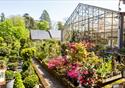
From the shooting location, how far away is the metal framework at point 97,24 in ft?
56.6

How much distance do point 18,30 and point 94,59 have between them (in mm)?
24775

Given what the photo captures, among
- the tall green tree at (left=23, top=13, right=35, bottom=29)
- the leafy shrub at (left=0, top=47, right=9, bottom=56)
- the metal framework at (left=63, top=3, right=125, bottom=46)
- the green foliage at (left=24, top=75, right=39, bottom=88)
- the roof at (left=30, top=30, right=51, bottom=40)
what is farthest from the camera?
the tall green tree at (left=23, top=13, right=35, bottom=29)

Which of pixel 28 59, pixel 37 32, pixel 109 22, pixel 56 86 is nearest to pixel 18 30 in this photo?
pixel 37 32

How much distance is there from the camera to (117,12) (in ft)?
55.7

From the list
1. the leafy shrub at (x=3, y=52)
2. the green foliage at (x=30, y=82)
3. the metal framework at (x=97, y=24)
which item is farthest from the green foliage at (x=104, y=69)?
the leafy shrub at (x=3, y=52)

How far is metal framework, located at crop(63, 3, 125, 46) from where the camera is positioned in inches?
679

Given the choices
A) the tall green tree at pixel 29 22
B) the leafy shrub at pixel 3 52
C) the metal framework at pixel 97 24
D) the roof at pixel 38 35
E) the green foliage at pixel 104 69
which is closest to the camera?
Result: the green foliage at pixel 104 69

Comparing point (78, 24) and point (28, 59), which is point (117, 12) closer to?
point (78, 24)

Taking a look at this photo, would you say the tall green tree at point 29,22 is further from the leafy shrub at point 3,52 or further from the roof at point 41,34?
the leafy shrub at point 3,52

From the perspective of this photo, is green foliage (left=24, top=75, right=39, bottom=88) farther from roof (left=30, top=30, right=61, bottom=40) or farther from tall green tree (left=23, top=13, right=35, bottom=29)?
tall green tree (left=23, top=13, right=35, bottom=29)

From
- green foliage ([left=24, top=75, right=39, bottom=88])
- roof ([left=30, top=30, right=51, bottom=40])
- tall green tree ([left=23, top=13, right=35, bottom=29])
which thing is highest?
tall green tree ([left=23, top=13, right=35, bottom=29])

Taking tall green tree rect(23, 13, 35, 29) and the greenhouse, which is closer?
the greenhouse

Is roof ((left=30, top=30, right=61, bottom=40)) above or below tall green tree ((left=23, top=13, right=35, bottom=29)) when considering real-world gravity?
below

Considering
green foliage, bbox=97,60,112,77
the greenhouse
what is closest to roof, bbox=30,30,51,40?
the greenhouse
